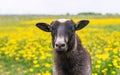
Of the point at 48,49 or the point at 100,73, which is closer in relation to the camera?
the point at 100,73

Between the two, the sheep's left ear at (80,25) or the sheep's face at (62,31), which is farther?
the sheep's left ear at (80,25)

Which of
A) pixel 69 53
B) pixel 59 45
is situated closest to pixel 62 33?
pixel 59 45

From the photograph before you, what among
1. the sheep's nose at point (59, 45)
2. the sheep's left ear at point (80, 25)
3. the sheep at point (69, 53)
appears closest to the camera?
the sheep's nose at point (59, 45)

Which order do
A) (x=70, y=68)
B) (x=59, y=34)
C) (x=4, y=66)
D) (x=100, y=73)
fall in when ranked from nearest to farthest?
(x=59, y=34) → (x=70, y=68) → (x=100, y=73) → (x=4, y=66)

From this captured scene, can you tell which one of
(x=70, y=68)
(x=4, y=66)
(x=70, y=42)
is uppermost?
(x=70, y=42)

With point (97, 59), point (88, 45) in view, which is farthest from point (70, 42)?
point (88, 45)

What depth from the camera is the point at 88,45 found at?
15.2m

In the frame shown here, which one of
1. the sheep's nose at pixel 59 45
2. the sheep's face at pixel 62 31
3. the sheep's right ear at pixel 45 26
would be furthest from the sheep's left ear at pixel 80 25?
the sheep's nose at pixel 59 45

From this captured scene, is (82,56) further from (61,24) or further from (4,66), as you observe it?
(4,66)

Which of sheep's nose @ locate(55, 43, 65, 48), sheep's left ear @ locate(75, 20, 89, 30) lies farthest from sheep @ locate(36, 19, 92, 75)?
sheep's nose @ locate(55, 43, 65, 48)

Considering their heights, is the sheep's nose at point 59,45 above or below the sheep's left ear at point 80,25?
below

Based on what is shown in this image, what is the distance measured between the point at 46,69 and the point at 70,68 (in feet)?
14.6

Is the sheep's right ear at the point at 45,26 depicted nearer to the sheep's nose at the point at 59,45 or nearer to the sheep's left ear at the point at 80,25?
the sheep's left ear at the point at 80,25

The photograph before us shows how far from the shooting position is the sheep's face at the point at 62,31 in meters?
6.05
